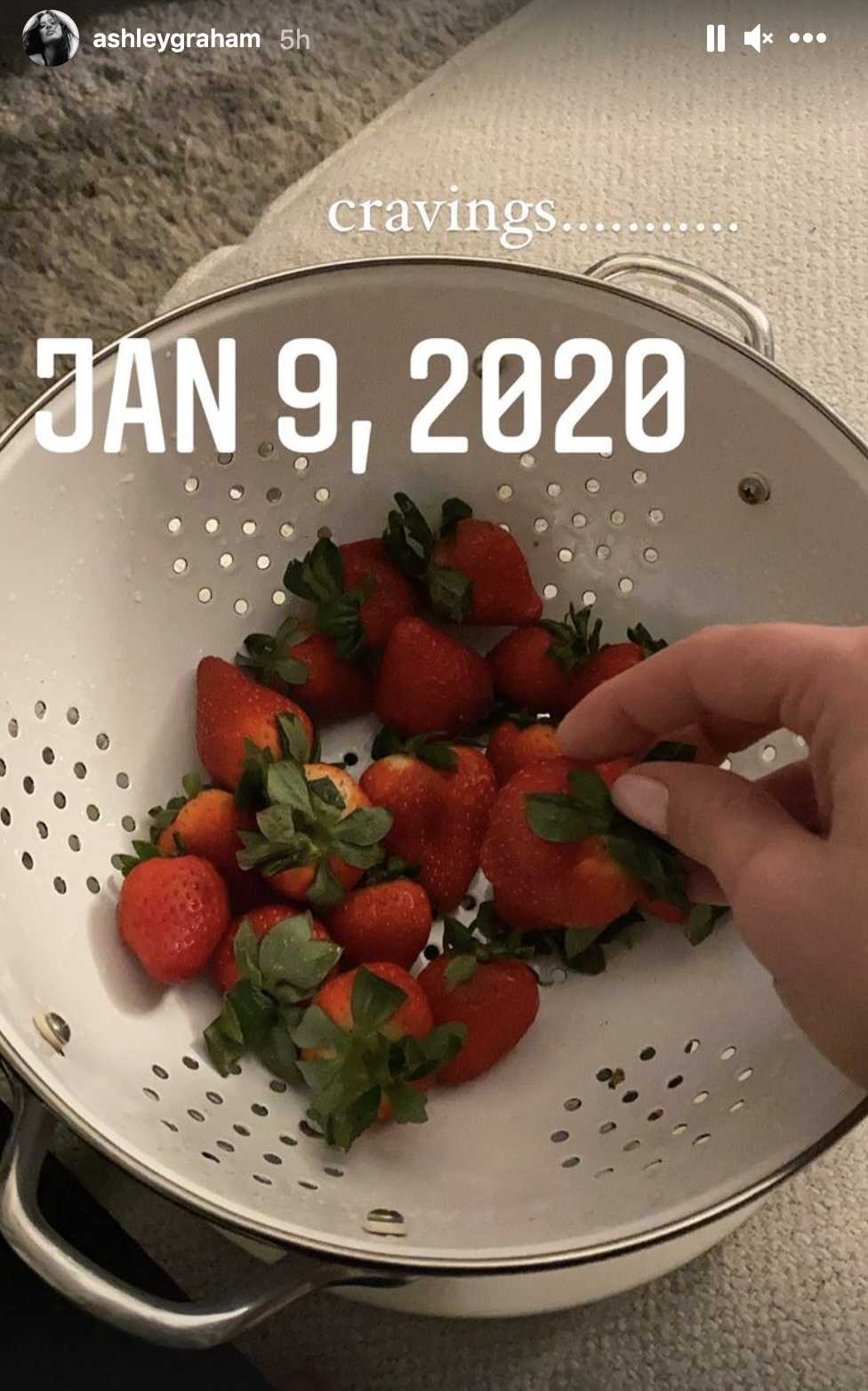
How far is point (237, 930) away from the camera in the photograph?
0.61m

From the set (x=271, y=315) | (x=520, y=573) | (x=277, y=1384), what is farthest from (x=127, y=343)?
(x=277, y=1384)

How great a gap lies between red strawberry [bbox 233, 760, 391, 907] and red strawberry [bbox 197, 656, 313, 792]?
35mm

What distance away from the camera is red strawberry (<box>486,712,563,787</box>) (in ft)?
2.21

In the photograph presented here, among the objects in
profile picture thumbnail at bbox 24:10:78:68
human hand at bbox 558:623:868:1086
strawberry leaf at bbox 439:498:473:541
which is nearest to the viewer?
human hand at bbox 558:623:868:1086

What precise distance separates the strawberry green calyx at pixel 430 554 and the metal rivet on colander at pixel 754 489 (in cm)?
16

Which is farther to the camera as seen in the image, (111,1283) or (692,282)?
(692,282)

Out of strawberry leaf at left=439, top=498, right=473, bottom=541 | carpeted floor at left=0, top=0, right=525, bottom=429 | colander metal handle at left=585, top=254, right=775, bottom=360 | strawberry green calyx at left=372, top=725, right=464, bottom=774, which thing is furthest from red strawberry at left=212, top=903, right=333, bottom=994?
carpeted floor at left=0, top=0, right=525, bottom=429

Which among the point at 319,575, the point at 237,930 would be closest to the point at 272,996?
the point at 237,930

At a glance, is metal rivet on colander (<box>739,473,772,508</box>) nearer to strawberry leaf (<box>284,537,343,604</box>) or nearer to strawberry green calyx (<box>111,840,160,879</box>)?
strawberry leaf (<box>284,537,343,604</box>)

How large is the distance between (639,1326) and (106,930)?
37 centimetres

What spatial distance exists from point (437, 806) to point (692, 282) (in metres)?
0.31

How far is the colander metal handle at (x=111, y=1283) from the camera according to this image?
45 cm

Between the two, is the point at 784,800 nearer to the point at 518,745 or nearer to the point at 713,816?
the point at 713,816

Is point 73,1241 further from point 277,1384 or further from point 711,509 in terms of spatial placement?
point 711,509
